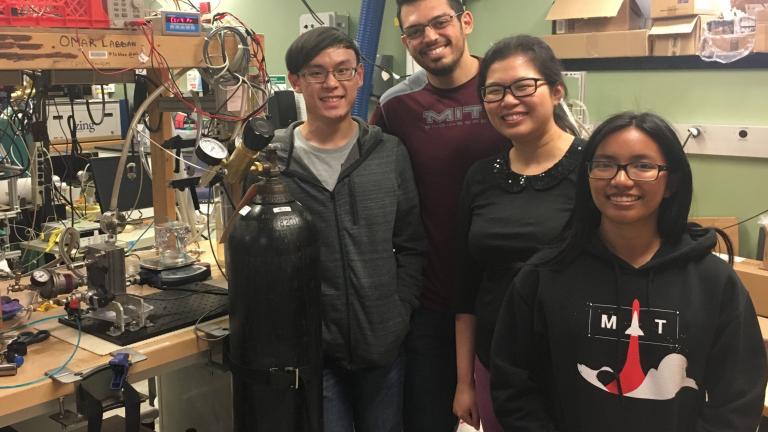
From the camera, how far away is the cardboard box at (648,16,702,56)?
2840 millimetres

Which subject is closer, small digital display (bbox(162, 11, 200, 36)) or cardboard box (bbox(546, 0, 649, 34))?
small digital display (bbox(162, 11, 200, 36))

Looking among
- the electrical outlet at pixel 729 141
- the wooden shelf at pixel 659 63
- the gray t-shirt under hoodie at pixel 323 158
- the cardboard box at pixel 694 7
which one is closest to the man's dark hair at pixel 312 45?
the gray t-shirt under hoodie at pixel 323 158

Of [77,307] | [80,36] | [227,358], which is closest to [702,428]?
[227,358]

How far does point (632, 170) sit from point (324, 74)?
758 millimetres

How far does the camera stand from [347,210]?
65.6 inches

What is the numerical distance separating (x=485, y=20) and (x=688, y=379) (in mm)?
2865

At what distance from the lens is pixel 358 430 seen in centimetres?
183

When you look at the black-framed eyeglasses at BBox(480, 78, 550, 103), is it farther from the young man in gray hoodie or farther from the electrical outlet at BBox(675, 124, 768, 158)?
the electrical outlet at BBox(675, 124, 768, 158)

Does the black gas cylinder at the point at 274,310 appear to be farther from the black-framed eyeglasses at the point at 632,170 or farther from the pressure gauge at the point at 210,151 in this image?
the black-framed eyeglasses at the point at 632,170

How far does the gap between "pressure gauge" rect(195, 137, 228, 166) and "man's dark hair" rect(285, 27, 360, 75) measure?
266 millimetres

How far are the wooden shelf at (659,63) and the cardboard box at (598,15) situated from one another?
0.15 meters

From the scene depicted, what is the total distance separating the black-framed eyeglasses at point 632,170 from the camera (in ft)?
4.04

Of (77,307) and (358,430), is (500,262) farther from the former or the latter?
(77,307)

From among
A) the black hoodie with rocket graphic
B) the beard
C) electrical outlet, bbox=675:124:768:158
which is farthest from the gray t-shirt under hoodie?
electrical outlet, bbox=675:124:768:158
